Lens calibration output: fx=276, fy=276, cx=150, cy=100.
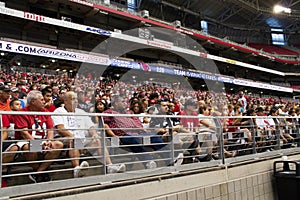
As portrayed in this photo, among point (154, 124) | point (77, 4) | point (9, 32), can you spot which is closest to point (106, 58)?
point (77, 4)

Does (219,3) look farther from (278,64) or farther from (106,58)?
(106,58)

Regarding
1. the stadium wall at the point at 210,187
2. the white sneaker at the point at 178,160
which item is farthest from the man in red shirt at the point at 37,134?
the white sneaker at the point at 178,160

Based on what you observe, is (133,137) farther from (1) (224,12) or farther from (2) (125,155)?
(1) (224,12)

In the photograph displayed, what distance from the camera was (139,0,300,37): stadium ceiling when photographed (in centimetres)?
2723

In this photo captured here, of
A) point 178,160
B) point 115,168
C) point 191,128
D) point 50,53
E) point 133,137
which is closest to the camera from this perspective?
point 115,168

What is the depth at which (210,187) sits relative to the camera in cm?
347

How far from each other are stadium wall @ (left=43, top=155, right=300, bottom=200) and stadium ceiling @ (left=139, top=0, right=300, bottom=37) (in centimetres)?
2393

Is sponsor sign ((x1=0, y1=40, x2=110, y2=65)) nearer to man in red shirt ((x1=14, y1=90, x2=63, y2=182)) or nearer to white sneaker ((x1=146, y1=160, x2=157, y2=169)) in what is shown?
man in red shirt ((x1=14, y1=90, x2=63, y2=182))

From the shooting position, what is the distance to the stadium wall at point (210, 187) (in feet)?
8.91

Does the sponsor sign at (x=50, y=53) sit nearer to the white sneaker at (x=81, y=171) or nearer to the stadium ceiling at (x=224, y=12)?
the white sneaker at (x=81, y=171)

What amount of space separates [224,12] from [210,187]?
30.8m

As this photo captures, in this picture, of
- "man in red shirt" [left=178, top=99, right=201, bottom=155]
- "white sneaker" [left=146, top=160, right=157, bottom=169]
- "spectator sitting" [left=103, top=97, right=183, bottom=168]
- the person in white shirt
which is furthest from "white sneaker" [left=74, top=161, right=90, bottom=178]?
"man in red shirt" [left=178, top=99, right=201, bottom=155]

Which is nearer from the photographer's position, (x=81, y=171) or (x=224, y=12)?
(x=81, y=171)

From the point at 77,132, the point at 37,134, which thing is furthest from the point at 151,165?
the point at 37,134
